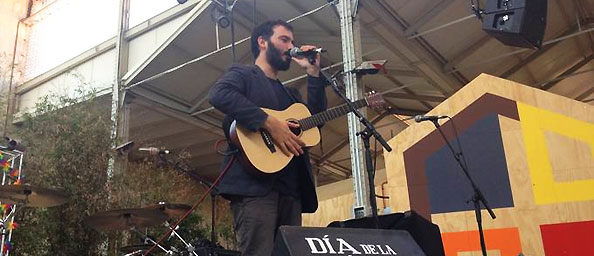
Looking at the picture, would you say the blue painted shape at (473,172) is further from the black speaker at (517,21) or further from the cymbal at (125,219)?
the cymbal at (125,219)

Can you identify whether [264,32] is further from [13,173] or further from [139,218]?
[13,173]

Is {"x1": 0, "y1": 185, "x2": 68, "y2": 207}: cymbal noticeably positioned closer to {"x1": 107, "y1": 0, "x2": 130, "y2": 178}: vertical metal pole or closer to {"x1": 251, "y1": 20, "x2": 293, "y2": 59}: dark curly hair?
{"x1": 251, "y1": 20, "x2": 293, "y2": 59}: dark curly hair

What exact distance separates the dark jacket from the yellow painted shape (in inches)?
111

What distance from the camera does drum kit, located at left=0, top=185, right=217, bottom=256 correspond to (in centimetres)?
434

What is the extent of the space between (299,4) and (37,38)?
6.25m

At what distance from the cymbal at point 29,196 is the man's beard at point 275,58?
293cm

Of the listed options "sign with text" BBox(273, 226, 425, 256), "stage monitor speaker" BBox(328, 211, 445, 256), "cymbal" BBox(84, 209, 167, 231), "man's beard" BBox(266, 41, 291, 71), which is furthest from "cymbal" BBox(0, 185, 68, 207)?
"sign with text" BBox(273, 226, 425, 256)

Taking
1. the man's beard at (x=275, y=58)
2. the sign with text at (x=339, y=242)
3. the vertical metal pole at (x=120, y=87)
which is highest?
the vertical metal pole at (x=120, y=87)

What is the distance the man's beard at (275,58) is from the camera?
90.1 inches

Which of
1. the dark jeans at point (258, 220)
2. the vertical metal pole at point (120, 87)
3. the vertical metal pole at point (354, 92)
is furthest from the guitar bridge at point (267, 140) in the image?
the vertical metal pole at point (120, 87)

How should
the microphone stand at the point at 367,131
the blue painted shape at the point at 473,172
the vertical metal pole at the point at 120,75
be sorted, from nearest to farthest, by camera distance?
1. the microphone stand at the point at 367,131
2. the blue painted shape at the point at 473,172
3. the vertical metal pole at the point at 120,75

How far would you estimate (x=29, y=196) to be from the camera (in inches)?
175

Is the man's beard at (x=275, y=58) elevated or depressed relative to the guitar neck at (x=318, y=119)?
elevated

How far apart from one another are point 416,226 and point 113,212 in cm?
295
